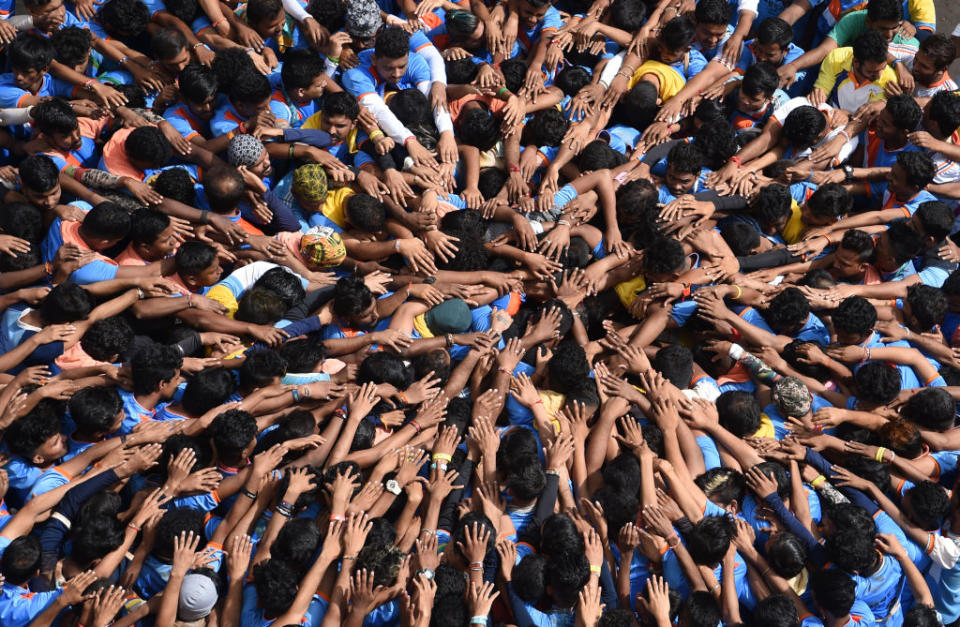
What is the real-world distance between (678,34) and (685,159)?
5.03ft

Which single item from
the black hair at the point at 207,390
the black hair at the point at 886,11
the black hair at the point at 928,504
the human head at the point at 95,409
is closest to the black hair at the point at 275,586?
the black hair at the point at 207,390

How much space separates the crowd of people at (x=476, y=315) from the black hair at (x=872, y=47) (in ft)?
0.09

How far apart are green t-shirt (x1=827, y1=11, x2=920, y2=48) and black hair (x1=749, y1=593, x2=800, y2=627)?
21.3ft

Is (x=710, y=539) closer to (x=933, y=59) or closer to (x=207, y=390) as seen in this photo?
(x=207, y=390)

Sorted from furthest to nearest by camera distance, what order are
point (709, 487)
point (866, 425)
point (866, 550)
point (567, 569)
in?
point (866, 425) < point (709, 487) < point (866, 550) < point (567, 569)

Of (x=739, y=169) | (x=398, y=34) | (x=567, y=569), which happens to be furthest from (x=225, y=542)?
(x=739, y=169)

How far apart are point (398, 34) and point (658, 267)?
3.17 metres

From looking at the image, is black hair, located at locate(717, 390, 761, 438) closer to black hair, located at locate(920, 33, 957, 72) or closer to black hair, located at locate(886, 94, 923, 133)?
black hair, located at locate(886, 94, 923, 133)

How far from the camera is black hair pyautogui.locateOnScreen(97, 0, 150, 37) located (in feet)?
32.9

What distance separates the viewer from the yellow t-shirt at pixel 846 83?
35.1 feet

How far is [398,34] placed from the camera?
963 centimetres

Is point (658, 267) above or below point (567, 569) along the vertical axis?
above

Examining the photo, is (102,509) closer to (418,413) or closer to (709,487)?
(418,413)

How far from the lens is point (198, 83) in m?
9.07
